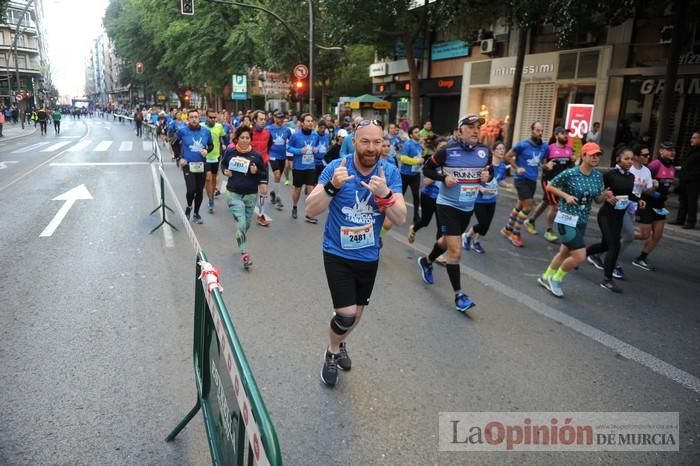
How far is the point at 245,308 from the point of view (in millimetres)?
5117

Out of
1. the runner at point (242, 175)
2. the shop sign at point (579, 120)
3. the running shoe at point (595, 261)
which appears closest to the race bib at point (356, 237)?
the runner at point (242, 175)

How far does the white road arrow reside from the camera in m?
8.34

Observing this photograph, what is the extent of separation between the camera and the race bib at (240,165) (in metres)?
6.79

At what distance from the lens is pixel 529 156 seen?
28.1 feet

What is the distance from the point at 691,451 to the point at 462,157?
3.30 m

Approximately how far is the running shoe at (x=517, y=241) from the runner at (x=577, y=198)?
2333mm

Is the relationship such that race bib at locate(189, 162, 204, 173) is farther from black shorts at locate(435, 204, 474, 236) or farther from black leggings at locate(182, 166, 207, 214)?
black shorts at locate(435, 204, 474, 236)

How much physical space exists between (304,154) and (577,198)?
18.4 feet

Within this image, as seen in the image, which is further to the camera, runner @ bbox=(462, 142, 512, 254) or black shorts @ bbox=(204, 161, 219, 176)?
black shorts @ bbox=(204, 161, 219, 176)

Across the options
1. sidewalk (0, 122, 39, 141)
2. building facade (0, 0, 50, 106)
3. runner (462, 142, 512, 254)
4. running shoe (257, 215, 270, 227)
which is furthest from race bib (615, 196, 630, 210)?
building facade (0, 0, 50, 106)

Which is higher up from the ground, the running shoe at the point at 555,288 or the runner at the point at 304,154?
the runner at the point at 304,154

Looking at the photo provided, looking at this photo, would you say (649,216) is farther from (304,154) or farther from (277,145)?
(277,145)

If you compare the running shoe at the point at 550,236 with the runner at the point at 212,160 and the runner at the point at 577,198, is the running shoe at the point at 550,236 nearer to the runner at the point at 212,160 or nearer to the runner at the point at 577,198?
the runner at the point at 577,198

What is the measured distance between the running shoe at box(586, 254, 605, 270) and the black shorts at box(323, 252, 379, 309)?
189 inches
